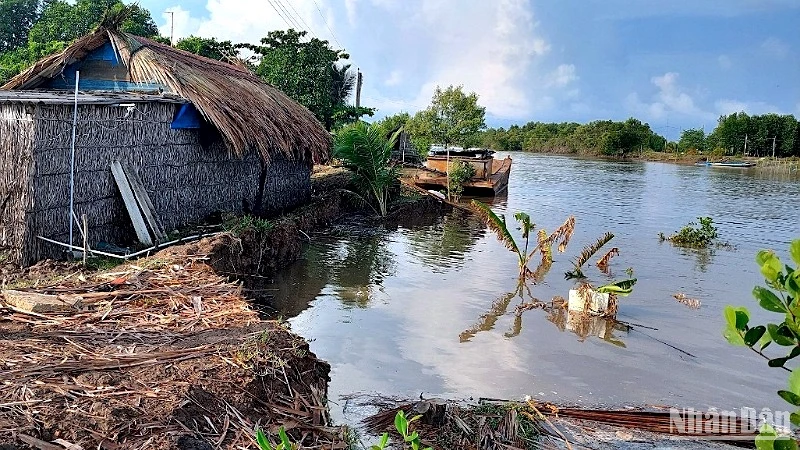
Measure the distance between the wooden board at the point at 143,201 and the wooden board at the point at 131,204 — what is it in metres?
0.09

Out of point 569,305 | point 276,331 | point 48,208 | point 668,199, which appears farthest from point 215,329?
point 668,199

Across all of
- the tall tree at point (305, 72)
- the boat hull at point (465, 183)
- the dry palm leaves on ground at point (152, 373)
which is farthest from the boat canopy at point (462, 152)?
the dry palm leaves on ground at point (152, 373)

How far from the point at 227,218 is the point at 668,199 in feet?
66.5

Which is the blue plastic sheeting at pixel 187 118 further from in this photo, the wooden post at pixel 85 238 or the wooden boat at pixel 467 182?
the wooden boat at pixel 467 182

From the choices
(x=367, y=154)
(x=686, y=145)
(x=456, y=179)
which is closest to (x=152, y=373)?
(x=367, y=154)

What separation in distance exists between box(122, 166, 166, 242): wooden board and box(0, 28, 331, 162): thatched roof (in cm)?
159

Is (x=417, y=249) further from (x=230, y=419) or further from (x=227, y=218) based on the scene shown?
(x=230, y=419)

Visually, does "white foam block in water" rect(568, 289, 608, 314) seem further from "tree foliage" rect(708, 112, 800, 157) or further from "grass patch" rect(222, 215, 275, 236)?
"tree foliage" rect(708, 112, 800, 157)

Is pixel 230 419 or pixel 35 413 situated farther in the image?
pixel 230 419

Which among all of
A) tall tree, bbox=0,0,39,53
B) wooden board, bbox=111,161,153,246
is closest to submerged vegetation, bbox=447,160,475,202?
wooden board, bbox=111,161,153,246

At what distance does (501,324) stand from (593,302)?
4.49 feet

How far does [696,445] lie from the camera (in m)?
5.02

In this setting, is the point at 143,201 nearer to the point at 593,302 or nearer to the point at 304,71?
the point at 593,302

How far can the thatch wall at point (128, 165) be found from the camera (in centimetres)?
660
